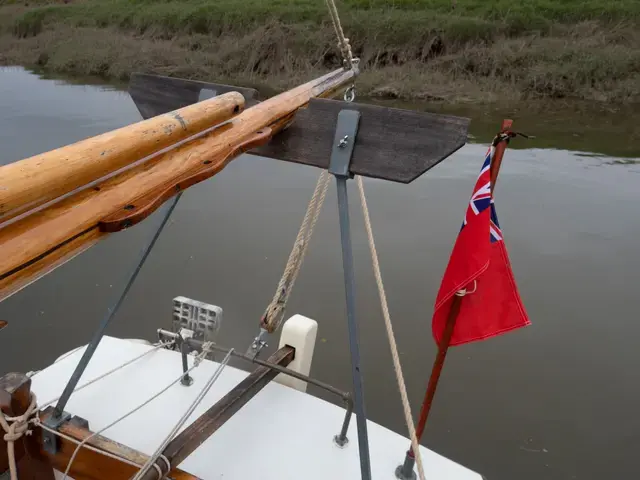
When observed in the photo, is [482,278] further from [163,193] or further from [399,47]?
[399,47]

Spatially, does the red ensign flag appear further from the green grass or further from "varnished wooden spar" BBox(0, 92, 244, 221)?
the green grass

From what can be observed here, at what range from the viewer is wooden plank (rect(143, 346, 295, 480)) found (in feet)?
6.13

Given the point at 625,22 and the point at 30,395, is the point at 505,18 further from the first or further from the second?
the point at 30,395

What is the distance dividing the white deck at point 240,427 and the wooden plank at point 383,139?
4.73 ft

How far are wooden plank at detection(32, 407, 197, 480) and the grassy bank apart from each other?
41.6 feet

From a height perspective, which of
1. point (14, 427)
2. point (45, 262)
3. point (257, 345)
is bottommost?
point (257, 345)

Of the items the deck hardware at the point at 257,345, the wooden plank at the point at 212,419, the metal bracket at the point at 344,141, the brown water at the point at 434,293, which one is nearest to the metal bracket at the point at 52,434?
the wooden plank at the point at 212,419

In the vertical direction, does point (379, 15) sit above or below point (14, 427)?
above

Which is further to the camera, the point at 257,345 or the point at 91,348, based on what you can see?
the point at 257,345

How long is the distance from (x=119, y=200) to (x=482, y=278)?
148 cm

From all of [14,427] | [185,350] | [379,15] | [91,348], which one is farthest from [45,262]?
[379,15]

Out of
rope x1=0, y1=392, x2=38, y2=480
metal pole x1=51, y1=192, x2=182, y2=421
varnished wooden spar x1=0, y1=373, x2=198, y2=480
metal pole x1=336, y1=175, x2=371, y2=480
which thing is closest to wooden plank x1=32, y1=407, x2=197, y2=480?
varnished wooden spar x1=0, y1=373, x2=198, y2=480

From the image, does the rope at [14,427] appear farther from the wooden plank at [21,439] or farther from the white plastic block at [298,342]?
the white plastic block at [298,342]

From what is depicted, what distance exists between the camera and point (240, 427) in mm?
2488
